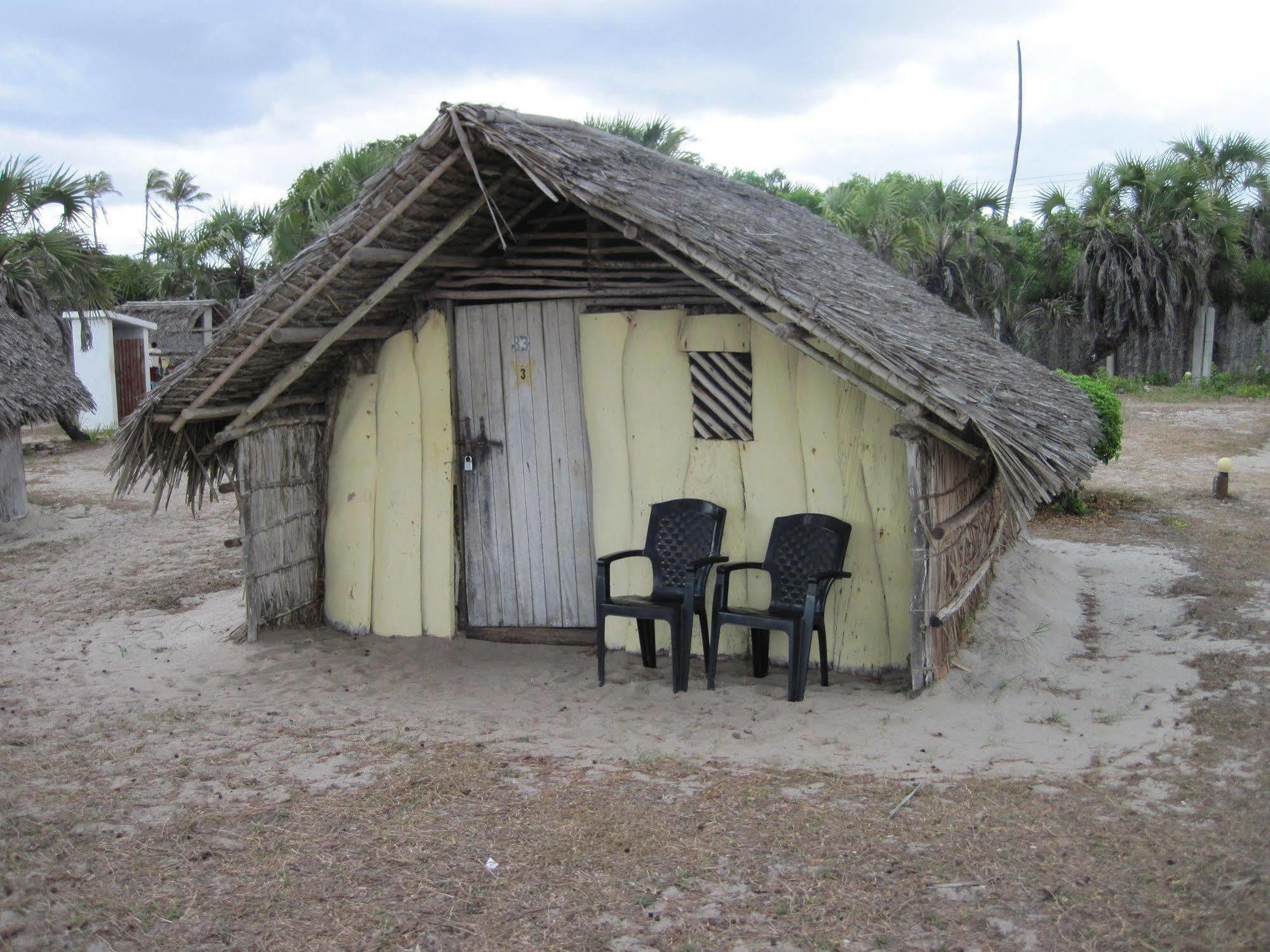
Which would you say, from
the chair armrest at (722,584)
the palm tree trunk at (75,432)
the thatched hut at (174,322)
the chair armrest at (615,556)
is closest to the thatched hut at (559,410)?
the chair armrest at (615,556)

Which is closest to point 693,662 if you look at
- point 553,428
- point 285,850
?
point 553,428

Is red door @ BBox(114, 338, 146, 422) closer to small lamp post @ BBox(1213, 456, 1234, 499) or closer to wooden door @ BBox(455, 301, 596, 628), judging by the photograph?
wooden door @ BBox(455, 301, 596, 628)

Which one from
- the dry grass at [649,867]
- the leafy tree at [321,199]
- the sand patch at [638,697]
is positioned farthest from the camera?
the leafy tree at [321,199]

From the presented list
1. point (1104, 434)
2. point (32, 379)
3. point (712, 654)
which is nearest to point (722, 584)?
point (712, 654)

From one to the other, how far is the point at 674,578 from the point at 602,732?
1.27 metres

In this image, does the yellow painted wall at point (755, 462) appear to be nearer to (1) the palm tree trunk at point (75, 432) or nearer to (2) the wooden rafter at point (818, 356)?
(2) the wooden rafter at point (818, 356)

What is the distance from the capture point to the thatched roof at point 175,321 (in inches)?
1019

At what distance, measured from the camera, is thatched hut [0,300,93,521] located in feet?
41.3

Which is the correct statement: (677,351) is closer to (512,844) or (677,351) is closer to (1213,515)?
(512,844)

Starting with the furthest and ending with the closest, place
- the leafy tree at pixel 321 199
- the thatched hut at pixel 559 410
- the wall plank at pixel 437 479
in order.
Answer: the leafy tree at pixel 321 199 < the wall plank at pixel 437 479 < the thatched hut at pixel 559 410

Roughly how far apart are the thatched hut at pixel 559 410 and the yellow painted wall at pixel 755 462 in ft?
0.05

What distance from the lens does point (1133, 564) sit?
9.33 metres

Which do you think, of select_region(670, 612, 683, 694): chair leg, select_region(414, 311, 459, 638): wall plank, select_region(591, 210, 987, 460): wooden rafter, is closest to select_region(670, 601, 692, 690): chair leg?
select_region(670, 612, 683, 694): chair leg

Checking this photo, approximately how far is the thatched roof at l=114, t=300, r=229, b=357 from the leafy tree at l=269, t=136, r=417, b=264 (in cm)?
640
